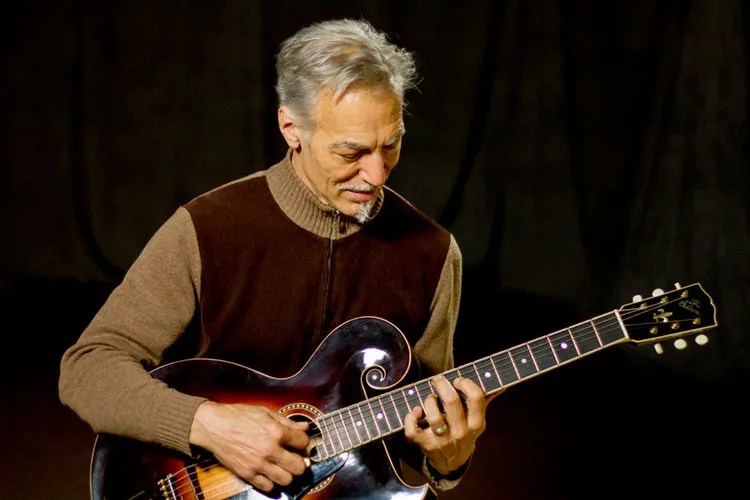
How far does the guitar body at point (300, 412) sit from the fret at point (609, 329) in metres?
0.34

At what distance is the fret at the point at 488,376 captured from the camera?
→ 59.4 inches

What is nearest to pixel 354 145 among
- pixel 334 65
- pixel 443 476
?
pixel 334 65

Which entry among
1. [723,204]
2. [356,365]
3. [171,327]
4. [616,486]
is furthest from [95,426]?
[723,204]

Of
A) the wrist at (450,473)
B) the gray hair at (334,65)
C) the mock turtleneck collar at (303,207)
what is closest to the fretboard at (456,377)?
the wrist at (450,473)

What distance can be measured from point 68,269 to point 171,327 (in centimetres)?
287

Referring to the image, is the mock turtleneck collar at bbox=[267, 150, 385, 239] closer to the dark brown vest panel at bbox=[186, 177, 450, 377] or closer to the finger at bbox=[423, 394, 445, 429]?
the dark brown vest panel at bbox=[186, 177, 450, 377]

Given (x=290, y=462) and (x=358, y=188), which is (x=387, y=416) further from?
(x=358, y=188)

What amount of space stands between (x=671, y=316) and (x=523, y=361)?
263 millimetres

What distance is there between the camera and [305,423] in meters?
1.52

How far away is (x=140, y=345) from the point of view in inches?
63.4

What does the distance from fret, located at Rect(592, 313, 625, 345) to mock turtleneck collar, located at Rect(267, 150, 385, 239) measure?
1.77 feet

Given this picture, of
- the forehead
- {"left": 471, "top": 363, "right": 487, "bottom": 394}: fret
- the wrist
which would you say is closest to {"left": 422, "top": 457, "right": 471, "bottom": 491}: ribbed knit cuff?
the wrist

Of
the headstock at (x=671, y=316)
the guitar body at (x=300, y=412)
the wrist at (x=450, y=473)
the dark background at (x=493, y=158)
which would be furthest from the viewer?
the dark background at (x=493, y=158)

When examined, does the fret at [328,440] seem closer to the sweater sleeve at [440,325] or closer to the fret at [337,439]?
the fret at [337,439]
